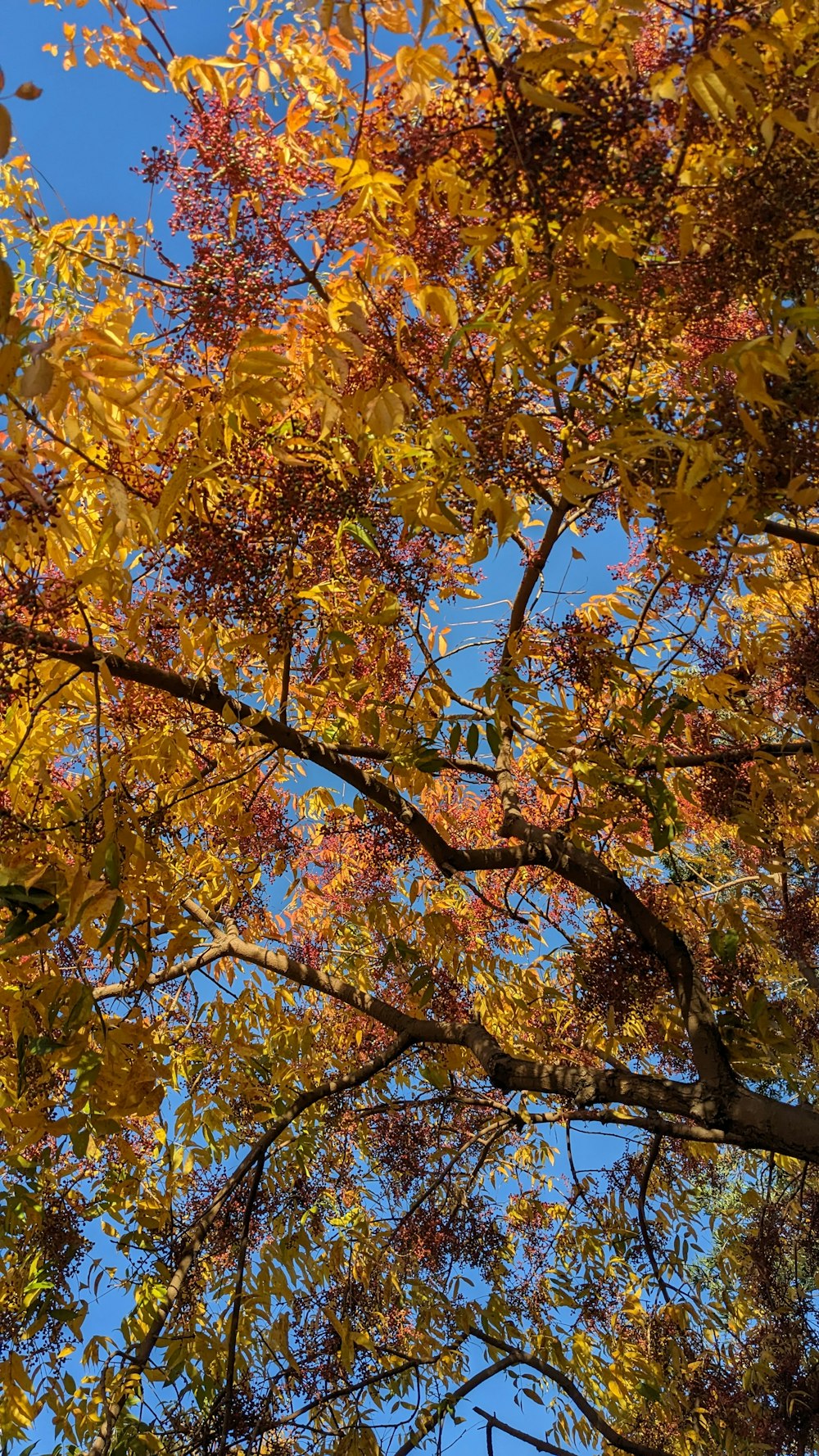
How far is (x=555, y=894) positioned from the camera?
484 centimetres

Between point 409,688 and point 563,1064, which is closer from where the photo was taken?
point 563,1064

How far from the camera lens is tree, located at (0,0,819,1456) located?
74.1 inches

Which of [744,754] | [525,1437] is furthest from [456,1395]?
[744,754]

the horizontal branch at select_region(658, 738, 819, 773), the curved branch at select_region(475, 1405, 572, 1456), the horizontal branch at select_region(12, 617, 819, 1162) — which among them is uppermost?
the horizontal branch at select_region(658, 738, 819, 773)

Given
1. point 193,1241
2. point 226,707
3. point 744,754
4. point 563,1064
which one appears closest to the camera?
point 226,707

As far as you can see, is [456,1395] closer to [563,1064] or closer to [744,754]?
[563,1064]

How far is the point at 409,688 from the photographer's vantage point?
3793 millimetres

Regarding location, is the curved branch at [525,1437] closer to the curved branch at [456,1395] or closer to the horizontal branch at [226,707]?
the curved branch at [456,1395]

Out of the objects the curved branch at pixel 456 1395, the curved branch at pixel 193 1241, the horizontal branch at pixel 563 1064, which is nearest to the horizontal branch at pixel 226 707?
the horizontal branch at pixel 563 1064

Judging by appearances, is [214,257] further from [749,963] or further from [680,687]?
[749,963]

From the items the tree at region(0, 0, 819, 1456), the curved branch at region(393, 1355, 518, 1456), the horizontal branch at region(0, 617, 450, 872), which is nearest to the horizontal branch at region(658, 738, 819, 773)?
the tree at region(0, 0, 819, 1456)

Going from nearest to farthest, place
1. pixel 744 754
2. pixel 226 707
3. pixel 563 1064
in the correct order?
pixel 226 707
pixel 563 1064
pixel 744 754

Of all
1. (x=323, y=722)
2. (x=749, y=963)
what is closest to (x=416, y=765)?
(x=323, y=722)

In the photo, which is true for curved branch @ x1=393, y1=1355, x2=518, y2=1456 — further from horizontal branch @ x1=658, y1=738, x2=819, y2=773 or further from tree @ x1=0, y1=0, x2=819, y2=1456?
horizontal branch @ x1=658, y1=738, x2=819, y2=773
